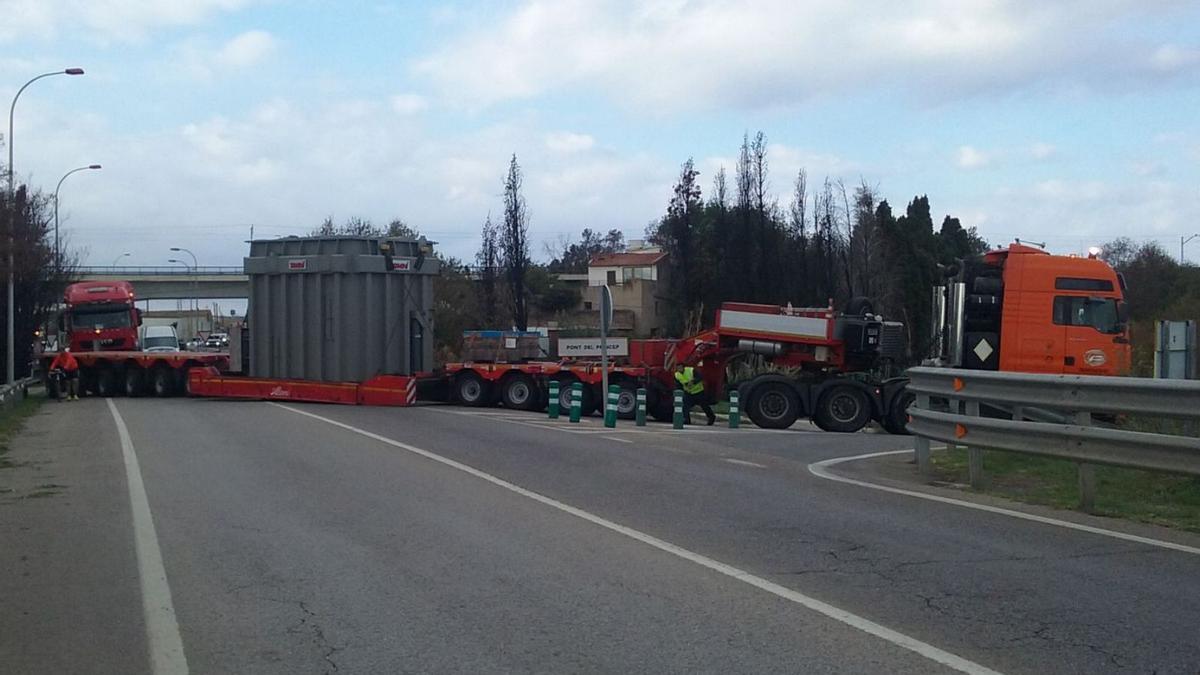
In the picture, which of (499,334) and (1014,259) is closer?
A: (1014,259)

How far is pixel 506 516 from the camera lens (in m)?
10.3

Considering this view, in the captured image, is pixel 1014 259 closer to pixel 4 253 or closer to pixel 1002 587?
pixel 1002 587

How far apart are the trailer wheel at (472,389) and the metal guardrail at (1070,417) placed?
1841cm

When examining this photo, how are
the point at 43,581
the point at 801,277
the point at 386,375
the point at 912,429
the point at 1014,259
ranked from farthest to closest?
the point at 801,277, the point at 386,375, the point at 1014,259, the point at 912,429, the point at 43,581

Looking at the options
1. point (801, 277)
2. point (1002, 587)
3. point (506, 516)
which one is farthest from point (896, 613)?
point (801, 277)

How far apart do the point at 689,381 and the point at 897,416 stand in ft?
14.5

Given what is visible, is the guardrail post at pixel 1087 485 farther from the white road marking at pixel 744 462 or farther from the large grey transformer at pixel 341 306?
the large grey transformer at pixel 341 306

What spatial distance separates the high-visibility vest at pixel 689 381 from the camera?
83.6 feet

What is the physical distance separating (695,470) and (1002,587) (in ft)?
20.6

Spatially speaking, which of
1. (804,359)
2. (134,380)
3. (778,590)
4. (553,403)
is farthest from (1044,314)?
(134,380)

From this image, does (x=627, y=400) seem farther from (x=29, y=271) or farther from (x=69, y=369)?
(x=29, y=271)

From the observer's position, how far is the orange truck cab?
2045 cm

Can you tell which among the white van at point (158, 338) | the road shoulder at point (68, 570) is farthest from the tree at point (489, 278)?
the road shoulder at point (68, 570)

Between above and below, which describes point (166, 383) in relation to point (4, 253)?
below
